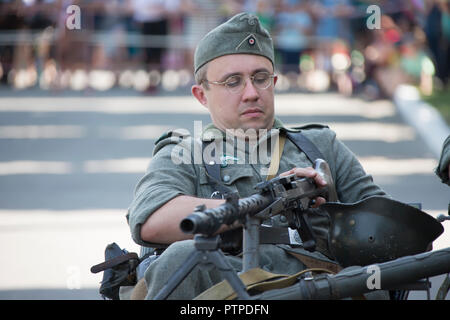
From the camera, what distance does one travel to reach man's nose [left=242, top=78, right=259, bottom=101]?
4000 millimetres

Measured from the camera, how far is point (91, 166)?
10883 millimetres

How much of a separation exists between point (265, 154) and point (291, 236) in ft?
1.79

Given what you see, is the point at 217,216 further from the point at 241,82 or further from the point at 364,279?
the point at 241,82

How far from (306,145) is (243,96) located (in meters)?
0.34

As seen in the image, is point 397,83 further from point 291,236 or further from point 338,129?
point 291,236

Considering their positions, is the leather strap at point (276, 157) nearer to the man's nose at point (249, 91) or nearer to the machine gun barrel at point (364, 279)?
the man's nose at point (249, 91)

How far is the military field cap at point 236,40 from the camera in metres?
4.02

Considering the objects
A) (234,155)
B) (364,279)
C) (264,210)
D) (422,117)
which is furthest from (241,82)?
(422,117)

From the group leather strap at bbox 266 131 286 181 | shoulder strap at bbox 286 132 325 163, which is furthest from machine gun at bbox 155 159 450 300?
shoulder strap at bbox 286 132 325 163

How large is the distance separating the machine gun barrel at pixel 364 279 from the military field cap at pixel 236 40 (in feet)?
4.71

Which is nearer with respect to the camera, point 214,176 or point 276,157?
point 214,176

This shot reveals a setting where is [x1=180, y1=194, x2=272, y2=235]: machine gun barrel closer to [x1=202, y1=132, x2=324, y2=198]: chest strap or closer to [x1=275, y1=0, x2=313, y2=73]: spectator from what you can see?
[x1=202, y1=132, x2=324, y2=198]: chest strap

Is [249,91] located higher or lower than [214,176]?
higher

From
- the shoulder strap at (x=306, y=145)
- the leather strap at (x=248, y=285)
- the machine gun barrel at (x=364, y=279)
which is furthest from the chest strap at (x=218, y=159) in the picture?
the machine gun barrel at (x=364, y=279)
